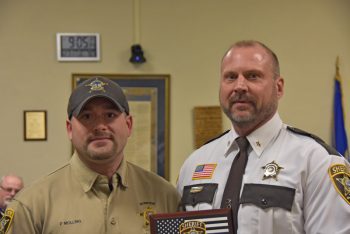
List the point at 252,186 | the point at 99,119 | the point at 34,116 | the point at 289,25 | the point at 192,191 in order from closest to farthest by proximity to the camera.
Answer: the point at 99,119, the point at 252,186, the point at 192,191, the point at 34,116, the point at 289,25

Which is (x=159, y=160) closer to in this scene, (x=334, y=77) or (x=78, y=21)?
(x=78, y=21)

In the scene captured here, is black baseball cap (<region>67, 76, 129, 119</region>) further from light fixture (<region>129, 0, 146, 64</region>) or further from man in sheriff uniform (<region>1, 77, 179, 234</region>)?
light fixture (<region>129, 0, 146, 64</region>)

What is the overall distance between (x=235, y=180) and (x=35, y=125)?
303cm

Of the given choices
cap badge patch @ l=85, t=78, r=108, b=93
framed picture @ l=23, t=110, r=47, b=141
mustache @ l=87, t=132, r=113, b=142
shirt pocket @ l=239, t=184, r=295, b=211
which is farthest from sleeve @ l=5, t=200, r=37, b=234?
framed picture @ l=23, t=110, r=47, b=141

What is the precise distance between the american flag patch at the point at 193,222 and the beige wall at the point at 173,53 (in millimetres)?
2958

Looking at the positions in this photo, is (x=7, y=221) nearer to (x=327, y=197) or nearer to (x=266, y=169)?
(x=266, y=169)

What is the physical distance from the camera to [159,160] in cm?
479

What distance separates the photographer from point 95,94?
1.84 meters

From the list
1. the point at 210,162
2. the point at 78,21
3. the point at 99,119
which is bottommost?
the point at 210,162

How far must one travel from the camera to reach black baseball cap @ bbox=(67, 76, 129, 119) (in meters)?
1.84

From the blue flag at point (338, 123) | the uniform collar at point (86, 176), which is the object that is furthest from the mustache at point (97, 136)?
the blue flag at point (338, 123)

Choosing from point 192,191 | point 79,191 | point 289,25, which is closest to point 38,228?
point 79,191

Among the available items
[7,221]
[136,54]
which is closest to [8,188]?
[136,54]

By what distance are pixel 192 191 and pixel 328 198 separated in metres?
0.60
